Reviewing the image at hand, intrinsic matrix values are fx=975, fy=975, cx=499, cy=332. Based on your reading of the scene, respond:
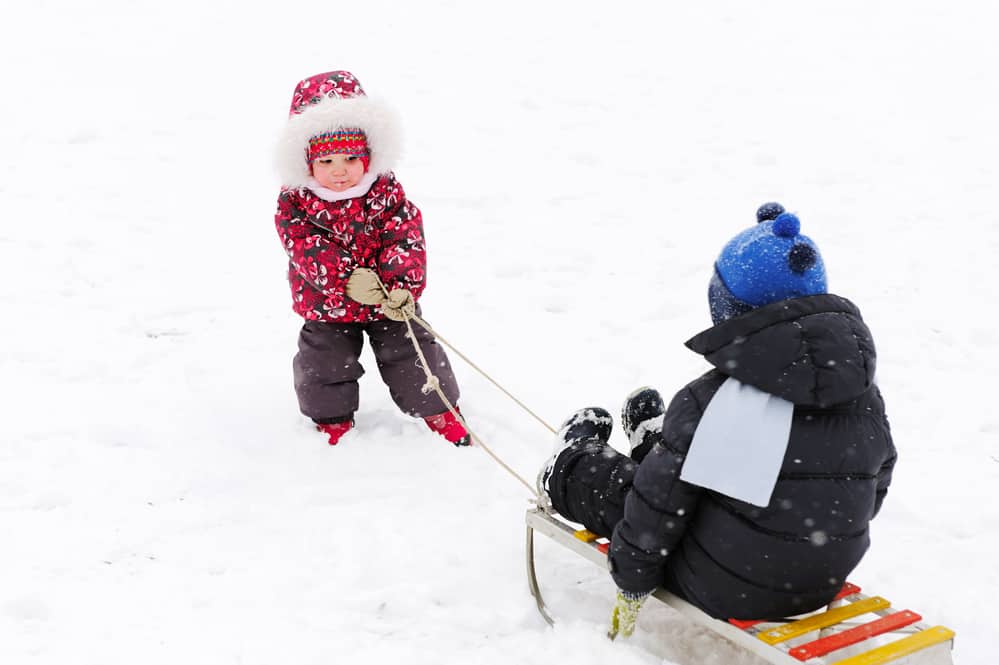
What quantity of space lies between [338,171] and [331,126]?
177 mm

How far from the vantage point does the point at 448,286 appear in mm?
5781

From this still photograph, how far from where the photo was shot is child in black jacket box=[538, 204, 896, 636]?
7.78ft

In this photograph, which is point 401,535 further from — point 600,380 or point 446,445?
point 600,380

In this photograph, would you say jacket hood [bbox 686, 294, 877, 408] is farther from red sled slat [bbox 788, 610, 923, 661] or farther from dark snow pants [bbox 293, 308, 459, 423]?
dark snow pants [bbox 293, 308, 459, 423]

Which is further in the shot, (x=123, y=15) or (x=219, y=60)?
(x=123, y=15)

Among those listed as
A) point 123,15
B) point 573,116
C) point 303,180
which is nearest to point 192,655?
point 303,180

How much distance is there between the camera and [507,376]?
4.88 meters

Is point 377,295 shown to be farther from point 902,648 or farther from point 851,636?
point 902,648

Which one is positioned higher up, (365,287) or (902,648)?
(365,287)

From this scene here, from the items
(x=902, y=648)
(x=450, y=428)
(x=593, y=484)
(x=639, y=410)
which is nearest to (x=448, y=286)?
(x=450, y=428)

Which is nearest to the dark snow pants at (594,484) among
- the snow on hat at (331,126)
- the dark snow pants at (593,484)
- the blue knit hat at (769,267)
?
the dark snow pants at (593,484)

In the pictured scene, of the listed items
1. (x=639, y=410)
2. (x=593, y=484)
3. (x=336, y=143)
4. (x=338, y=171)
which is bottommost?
(x=593, y=484)

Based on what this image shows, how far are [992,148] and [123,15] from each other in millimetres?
7972

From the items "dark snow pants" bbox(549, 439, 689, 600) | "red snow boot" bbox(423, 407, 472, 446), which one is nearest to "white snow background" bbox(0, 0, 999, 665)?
"red snow boot" bbox(423, 407, 472, 446)
